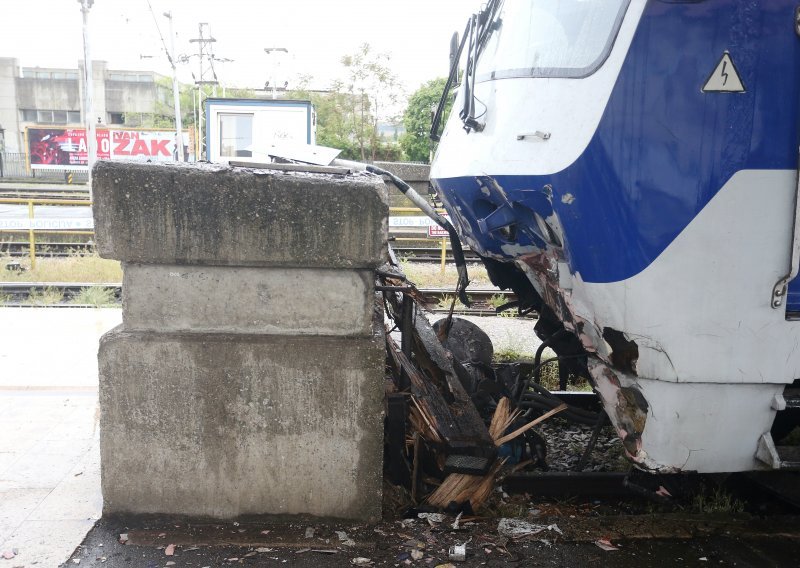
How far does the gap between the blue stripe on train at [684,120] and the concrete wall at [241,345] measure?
102 cm

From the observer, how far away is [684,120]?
2.77 meters

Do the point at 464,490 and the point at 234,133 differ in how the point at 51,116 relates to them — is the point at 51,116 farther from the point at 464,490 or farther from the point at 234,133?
the point at 464,490

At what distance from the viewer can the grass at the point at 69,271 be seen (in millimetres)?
11812

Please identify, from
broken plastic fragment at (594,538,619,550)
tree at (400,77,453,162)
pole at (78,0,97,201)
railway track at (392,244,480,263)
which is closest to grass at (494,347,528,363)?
broken plastic fragment at (594,538,619,550)

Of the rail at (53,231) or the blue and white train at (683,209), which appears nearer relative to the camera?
the blue and white train at (683,209)

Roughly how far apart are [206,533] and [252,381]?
2.37 ft

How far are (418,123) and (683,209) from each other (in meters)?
27.9

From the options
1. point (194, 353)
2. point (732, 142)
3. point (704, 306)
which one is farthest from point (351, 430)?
point (732, 142)

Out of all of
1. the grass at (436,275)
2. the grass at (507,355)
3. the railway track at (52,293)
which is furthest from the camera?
the grass at (436,275)

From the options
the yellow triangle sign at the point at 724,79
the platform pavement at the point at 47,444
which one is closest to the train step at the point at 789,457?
the yellow triangle sign at the point at 724,79

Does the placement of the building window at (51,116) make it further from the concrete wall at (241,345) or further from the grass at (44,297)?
the concrete wall at (241,345)

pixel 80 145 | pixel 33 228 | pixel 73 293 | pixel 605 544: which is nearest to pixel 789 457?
pixel 605 544

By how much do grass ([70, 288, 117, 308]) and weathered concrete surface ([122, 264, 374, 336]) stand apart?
6.84 m

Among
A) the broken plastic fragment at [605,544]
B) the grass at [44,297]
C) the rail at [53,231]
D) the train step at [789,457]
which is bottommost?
the broken plastic fragment at [605,544]
